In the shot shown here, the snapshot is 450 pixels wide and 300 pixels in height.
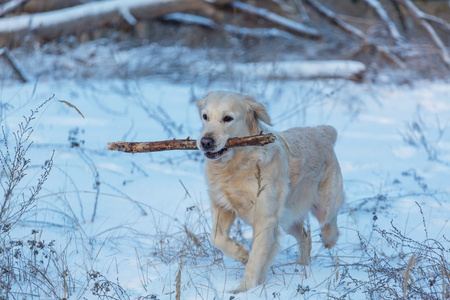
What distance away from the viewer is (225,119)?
3.54 metres

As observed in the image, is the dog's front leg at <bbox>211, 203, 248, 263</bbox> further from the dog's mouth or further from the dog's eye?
the dog's eye

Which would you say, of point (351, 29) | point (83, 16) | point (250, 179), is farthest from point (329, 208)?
point (351, 29)

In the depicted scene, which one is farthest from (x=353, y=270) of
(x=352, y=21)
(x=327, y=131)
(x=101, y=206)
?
(x=352, y=21)

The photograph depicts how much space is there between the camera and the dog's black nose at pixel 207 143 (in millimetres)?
3262

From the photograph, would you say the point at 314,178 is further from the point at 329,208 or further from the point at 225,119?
the point at 225,119

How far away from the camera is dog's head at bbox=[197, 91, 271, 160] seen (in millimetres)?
3311

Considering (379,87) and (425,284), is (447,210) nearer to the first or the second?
(425,284)

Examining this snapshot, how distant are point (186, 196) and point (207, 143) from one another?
1520mm

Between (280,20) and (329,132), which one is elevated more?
(280,20)

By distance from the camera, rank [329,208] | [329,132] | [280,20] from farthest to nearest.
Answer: [280,20] → [329,132] → [329,208]

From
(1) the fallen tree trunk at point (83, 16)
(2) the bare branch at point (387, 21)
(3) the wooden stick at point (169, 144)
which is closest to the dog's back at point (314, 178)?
(3) the wooden stick at point (169, 144)

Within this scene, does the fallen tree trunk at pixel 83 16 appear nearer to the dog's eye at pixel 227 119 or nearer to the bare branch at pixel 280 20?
the bare branch at pixel 280 20

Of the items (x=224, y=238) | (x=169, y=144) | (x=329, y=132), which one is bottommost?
(x=224, y=238)

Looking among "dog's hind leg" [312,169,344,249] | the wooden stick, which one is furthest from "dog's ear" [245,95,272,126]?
"dog's hind leg" [312,169,344,249]
